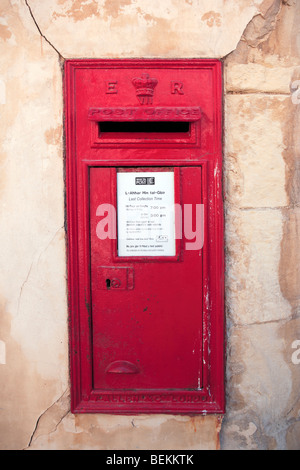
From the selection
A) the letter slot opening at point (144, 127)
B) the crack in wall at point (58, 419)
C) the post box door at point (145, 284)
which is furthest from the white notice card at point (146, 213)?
the crack in wall at point (58, 419)

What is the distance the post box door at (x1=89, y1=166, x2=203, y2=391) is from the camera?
167 cm

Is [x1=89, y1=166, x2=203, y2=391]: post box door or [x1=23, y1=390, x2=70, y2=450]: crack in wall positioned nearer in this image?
[x1=89, y1=166, x2=203, y2=391]: post box door

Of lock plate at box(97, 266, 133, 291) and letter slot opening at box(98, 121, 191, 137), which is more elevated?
letter slot opening at box(98, 121, 191, 137)

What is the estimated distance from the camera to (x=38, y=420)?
1.78 metres

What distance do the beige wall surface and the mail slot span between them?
0.27 feet

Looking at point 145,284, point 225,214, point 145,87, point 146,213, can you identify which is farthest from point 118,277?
point 145,87

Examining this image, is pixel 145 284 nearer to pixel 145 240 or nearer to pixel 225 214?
pixel 145 240

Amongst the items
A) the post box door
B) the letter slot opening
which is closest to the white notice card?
the post box door

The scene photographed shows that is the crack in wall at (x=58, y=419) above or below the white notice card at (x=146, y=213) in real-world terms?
below

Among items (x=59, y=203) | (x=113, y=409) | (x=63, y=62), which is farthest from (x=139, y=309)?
(x=63, y=62)

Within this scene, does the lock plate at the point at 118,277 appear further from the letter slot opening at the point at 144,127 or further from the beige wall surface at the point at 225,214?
the letter slot opening at the point at 144,127

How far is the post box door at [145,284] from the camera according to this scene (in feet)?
5.49

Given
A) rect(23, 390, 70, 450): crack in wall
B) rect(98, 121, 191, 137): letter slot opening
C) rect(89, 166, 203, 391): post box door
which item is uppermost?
rect(98, 121, 191, 137): letter slot opening

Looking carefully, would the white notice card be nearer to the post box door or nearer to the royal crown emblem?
the post box door
